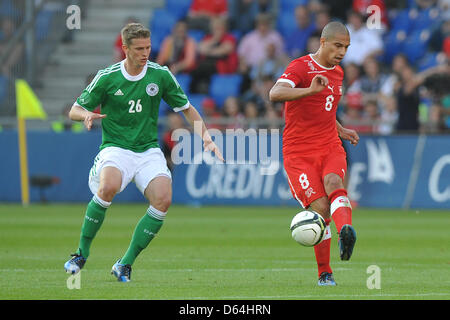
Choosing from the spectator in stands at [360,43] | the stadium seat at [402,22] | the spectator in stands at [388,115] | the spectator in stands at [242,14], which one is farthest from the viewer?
the spectator in stands at [242,14]

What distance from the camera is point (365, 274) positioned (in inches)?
416

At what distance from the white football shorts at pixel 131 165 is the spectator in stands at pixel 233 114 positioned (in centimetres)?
1181

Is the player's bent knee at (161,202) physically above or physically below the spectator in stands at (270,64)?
below

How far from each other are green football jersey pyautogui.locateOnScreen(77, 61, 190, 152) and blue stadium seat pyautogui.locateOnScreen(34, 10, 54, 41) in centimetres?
1649

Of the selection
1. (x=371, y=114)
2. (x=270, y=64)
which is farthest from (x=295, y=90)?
(x=270, y=64)

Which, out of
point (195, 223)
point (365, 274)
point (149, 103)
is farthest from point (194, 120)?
point (195, 223)

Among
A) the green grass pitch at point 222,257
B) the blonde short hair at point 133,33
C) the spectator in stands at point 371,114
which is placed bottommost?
the green grass pitch at point 222,257

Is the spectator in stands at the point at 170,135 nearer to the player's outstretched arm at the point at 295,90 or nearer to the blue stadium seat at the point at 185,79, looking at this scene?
the blue stadium seat at the point at 185,79

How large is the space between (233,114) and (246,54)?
2.81 metres

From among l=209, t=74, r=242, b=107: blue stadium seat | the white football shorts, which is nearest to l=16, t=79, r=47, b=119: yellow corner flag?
l=209, t=74, r=242, b=107: blue stadium seat

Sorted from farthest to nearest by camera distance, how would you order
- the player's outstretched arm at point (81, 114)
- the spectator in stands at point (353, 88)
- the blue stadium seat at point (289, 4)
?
1. the blue stadium seat at point (289, 4)
2. the spectator in stands at point (353, 88)
3. the player's outstretched arm at point (81, 114)

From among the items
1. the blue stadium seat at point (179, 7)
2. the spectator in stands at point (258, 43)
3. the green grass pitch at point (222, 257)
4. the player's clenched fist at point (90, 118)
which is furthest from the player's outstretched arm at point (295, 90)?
the blue stadium seat at point (179, 7)

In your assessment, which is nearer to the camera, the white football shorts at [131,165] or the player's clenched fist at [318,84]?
the player's clenched fist at [318,84]

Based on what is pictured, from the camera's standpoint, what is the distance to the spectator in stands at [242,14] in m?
26.4
